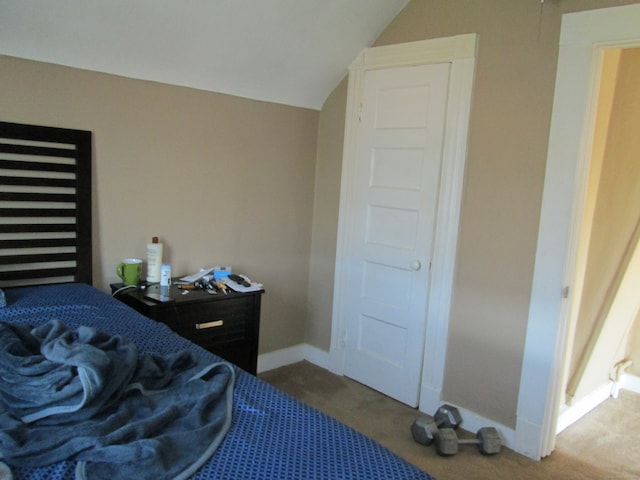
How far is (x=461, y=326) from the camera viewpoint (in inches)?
106

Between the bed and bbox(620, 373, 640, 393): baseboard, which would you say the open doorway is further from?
the bed

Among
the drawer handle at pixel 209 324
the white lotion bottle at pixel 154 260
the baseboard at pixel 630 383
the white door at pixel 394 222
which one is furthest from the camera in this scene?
the baseboard at pixel 630 383

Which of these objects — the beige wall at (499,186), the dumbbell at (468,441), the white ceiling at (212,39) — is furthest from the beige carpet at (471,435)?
the white ceiling at (212,39)

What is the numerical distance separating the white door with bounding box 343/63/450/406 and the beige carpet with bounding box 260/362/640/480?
0.22 m

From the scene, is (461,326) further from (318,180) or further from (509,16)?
(509,16)

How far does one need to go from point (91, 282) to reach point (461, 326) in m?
1.94

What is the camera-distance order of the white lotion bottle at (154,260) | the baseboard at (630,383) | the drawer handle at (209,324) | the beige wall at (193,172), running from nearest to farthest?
the beige wall at (193,172)
the drawer handle at (209,324)
the white lotion bottle at (154,260)
the baseboard at (630,383)

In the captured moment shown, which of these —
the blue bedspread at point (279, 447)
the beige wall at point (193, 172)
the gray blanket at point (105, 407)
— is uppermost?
the beige wall at point (193, 172)

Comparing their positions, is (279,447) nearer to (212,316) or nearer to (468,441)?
(212,316)

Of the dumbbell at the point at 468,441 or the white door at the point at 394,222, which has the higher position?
the white door at the point at 394,222

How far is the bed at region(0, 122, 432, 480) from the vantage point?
111 cm

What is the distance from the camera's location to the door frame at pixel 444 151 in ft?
8.54

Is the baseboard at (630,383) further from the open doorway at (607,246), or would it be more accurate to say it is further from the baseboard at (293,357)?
the baseboard at (293,357)

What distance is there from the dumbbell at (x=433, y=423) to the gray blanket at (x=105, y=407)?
140 centimetres
